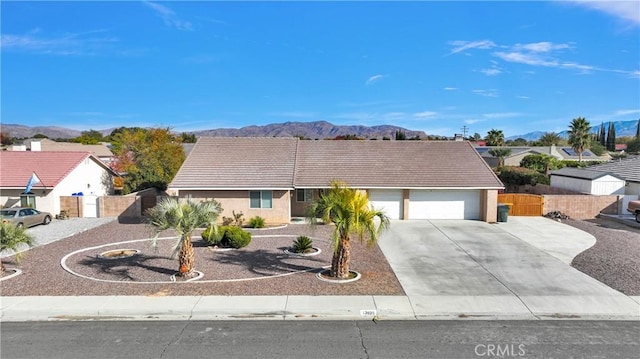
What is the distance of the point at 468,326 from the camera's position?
10508 mm

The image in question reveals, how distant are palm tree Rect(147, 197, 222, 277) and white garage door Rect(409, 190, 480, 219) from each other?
1507 cm

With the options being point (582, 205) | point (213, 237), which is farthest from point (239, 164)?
point (582, 205)

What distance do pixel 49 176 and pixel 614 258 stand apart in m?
31.7

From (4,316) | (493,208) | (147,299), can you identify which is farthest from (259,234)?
(493,208)

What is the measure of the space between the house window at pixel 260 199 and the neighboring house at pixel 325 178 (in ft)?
0.17

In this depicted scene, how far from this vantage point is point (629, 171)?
3055 cm

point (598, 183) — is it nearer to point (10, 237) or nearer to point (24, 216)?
point (10, 237)

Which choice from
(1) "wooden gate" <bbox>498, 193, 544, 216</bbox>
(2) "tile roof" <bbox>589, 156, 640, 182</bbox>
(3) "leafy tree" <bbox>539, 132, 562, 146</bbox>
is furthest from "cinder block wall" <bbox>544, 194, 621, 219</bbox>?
(3) "leafy tree" <bbox>539, 132, 562, 146</bbox>

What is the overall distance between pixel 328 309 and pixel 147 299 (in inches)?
205

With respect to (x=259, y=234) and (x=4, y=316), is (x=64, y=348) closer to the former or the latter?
(x=4, y=316)

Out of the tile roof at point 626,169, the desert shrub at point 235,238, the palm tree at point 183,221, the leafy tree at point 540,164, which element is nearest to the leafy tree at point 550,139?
the leafy tree at point 540,164

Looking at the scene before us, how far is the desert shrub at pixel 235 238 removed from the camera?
1808 centimetres

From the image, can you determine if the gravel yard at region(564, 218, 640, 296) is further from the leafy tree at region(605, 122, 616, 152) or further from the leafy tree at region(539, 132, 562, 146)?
the leafy tree at region(605, 122, 616, 152)

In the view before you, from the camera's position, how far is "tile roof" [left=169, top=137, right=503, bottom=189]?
81.7 ft
